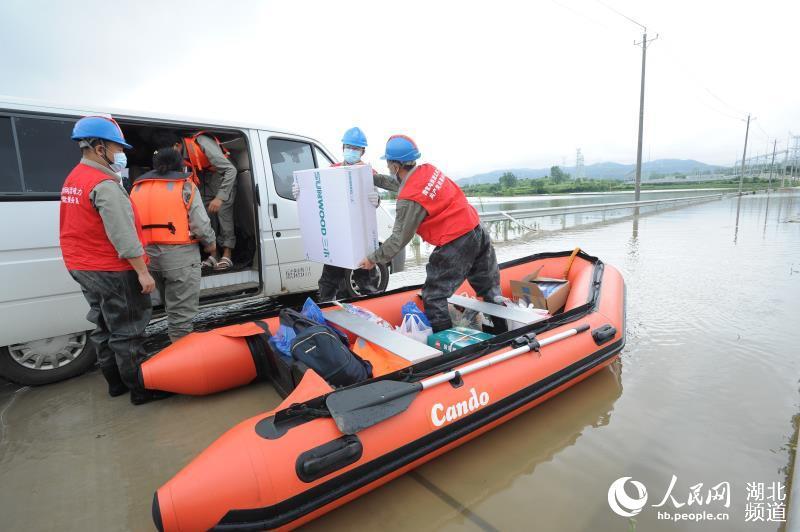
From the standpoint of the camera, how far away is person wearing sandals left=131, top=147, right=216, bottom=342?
9.75 ft

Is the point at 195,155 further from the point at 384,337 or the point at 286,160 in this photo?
the point at 384,337

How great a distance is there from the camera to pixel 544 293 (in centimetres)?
394

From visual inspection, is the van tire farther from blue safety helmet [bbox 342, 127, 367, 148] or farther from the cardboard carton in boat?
the cardboard carton in boat

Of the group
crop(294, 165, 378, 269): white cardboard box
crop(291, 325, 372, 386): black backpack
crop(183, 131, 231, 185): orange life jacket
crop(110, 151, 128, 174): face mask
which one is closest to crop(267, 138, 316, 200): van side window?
crop(183, 131, 231, 185): orange life jacket

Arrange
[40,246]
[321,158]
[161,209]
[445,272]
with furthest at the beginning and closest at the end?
[321,158] < [445,272] < [161,209] < [40,246]

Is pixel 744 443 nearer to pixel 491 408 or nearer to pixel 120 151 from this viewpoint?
pixel 491 408

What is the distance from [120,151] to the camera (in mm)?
2572

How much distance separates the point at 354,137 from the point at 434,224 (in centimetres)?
125

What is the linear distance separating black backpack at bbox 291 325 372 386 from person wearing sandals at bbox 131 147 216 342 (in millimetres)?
1397

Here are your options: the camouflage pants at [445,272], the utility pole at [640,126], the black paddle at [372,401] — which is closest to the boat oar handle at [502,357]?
the black paddle at [372,401]

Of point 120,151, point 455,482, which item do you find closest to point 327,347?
point 455,482

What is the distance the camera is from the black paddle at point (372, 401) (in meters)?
1.75

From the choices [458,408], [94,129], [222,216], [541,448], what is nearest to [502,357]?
[458,408]

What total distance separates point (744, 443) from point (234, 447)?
285cm
